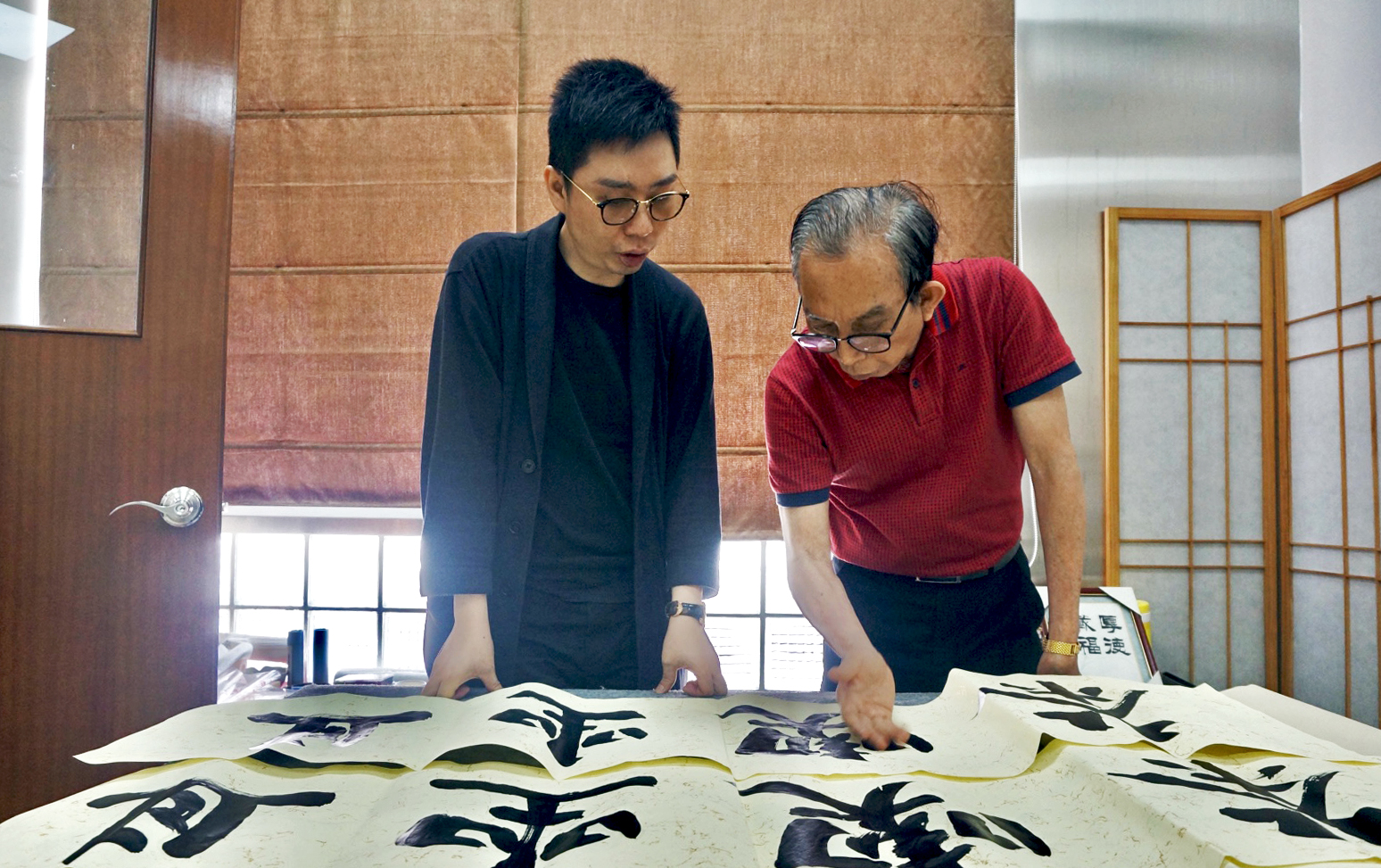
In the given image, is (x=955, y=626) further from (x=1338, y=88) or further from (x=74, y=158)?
(x=1338, y=88)

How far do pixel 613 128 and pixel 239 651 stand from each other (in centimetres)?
209

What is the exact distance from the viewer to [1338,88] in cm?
267

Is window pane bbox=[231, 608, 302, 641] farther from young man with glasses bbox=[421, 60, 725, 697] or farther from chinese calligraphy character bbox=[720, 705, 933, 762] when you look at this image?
chinese calligraphy character bbox=[720, 705, 933, 762]

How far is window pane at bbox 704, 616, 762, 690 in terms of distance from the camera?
2990 mm

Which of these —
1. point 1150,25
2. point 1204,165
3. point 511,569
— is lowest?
point 511,569

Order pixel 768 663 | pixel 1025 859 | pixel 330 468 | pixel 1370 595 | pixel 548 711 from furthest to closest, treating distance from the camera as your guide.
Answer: pixel 768 663
pixel 330 468
pixel 1370 595
pixel 548 711
pixel 1025 859

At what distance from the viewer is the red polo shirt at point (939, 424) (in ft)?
4.47

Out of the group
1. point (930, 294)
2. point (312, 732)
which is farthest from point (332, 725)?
point (930, 294)

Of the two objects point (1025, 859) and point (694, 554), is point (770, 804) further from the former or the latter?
point (694, 554)

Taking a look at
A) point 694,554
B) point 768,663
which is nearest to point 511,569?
point 694,554

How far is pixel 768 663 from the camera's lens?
9.86 ft

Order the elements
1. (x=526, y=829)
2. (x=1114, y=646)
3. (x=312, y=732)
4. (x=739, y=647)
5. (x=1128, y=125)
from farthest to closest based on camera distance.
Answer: (x=739, y=647), (x=1128, y=125), (x=1114, y=646), (x=312, y=732), (x=526, y=829)

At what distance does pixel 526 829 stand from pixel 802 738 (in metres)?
0.38

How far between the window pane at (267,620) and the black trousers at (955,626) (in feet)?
7.62
